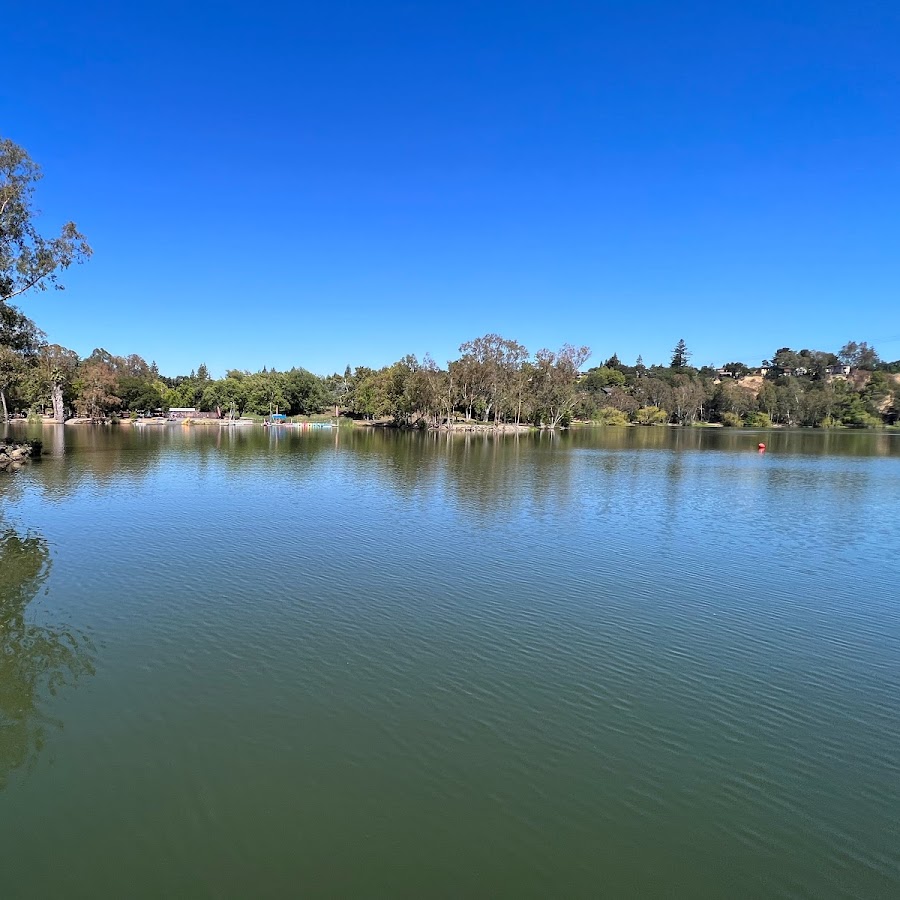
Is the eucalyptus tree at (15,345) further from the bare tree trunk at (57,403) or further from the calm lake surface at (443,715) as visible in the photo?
the bare tree trunk at (57,403)

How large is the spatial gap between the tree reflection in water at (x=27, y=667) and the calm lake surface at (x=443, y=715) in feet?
0.16

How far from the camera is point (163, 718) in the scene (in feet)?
27.3

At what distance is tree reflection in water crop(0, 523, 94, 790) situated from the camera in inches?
303

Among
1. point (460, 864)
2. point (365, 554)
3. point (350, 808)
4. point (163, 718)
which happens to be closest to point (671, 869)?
point (460, 864)

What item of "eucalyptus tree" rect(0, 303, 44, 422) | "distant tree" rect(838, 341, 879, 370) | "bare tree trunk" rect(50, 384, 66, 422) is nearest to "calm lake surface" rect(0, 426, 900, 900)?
"eucalyptus tree" rect(0, 303, 44, 422)

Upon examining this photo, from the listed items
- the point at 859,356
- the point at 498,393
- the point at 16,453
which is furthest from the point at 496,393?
the point at 859,356

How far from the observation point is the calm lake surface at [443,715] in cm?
592

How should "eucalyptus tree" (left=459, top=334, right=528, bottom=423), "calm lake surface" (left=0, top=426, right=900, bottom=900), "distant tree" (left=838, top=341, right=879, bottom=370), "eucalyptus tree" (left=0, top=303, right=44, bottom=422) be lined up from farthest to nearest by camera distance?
"distant tree" (left=838, top=341, right=879, bottom=370), "eucalyptus tree" (left=459, top=334, right=528, bottom=423), "eucalyptus tree" (left=0, top=303, right=44, bottom=422), "calm lake surface" (left=0, top=426, right=900, bottom=900)

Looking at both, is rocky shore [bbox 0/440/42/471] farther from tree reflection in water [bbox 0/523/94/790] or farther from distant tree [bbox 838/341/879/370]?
distant tree [bbox 838/341/879/370]

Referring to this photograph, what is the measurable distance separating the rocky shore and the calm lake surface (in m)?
21.3

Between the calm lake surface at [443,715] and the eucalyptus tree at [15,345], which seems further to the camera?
the eucalyptus tree at [15,345]

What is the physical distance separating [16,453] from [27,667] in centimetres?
3729

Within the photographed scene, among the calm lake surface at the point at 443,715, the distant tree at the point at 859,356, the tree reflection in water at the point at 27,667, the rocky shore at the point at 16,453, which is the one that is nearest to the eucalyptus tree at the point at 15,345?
the rocky shore at the point at 16,453

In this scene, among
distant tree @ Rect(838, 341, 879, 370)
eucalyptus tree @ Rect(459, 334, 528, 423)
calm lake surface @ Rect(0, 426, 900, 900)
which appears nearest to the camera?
calm lake surface @ Rect(0, 426, 900, 900)
